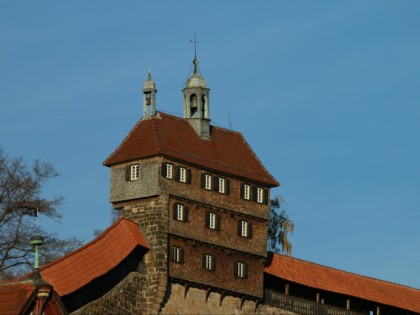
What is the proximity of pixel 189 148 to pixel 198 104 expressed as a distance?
436 cm

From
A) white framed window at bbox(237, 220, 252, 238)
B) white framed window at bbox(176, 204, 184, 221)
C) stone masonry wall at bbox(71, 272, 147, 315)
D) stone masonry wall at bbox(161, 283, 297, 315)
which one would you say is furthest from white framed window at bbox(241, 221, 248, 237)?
stone masonry wall at bbox(71, 272, 147, 315)

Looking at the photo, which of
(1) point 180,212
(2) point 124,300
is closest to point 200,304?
(1) point 180,212

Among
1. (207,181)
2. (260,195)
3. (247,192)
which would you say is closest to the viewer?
(207,181)

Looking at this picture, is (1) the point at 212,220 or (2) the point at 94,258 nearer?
(2) the point at 94,258

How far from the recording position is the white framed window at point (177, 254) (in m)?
108

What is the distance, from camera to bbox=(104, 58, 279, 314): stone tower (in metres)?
107

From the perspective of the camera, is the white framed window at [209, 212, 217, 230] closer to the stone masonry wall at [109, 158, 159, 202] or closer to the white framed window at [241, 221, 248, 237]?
the white framed window at [241, 221, 248, 237]

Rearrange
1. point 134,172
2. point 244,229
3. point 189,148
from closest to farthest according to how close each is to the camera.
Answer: point 134,172, point 189,148, point 244,229

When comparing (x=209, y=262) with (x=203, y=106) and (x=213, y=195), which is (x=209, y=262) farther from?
(x=203, y=106)

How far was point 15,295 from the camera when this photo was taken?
94500 millimetres

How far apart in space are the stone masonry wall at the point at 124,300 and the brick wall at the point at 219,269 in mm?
2153

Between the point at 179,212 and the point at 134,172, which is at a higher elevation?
the point at 134,172

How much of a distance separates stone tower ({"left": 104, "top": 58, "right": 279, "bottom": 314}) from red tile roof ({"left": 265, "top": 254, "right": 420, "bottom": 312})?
352cm

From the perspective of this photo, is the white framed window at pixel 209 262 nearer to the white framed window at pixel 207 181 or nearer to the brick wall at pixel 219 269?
the brick wall at pixel 219 269
